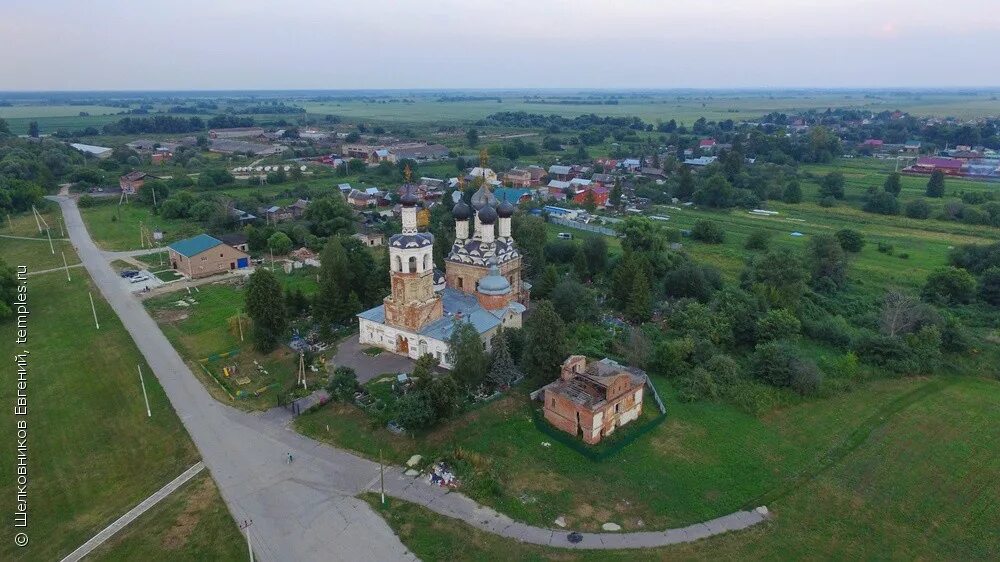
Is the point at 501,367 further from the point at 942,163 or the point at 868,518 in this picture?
the point at 942,163

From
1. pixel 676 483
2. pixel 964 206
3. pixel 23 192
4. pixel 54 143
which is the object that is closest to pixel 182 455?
pixel 676 483

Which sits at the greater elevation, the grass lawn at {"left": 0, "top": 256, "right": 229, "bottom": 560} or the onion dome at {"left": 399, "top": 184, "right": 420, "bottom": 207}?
the onion dome at {"left": 399, "top": 184, "right": 420, "bottom": 207}

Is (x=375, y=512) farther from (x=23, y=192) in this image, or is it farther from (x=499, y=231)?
(x=23, y=192)

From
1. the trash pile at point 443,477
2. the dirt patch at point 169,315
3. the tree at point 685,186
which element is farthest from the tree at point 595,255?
the tree at point 685,186

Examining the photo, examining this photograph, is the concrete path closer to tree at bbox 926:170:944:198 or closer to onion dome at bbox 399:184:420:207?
onion dome at bbox 399:184:420:207

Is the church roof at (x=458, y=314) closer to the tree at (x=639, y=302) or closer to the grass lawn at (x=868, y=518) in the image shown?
the tree at (x=639, y=302)

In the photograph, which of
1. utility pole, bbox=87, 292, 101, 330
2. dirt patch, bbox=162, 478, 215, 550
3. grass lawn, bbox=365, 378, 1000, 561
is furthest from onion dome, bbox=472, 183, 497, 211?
utility pole, bbox=87, 292, 101, 330
